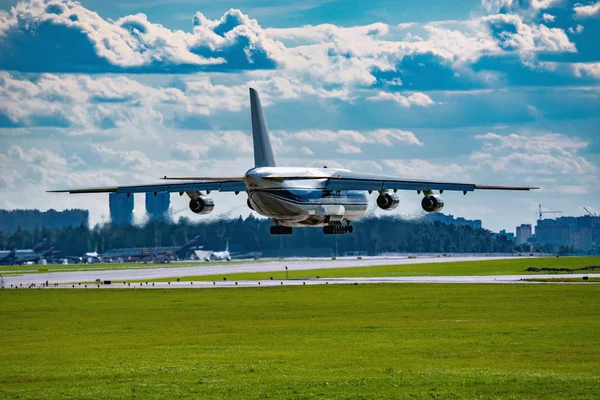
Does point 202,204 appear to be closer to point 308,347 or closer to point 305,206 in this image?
point 305,206

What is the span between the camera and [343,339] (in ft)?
143

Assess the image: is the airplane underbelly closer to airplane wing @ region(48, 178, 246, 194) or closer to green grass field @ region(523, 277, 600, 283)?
airplane wing @ region(48, 178, 246, 194)

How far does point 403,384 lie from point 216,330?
2024 cm

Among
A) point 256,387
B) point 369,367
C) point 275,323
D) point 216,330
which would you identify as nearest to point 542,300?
point 275,323

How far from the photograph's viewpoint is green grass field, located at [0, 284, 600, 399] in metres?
30.3

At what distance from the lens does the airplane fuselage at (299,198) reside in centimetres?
8302

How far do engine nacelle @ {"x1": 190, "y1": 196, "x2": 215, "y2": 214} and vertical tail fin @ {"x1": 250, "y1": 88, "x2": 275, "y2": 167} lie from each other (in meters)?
5.21

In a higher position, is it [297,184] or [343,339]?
[297,184]

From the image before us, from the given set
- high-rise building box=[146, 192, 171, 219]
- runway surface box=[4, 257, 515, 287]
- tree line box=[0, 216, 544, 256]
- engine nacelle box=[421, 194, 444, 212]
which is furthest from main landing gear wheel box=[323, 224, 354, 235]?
high-rise building box=[146, 192, 171, 219]

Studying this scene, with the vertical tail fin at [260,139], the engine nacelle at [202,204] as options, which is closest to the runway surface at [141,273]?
the engine nacelle at [202,204]

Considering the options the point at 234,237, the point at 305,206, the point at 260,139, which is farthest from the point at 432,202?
the point at 234,237

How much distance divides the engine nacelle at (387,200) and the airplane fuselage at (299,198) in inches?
143

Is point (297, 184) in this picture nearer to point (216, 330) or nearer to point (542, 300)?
point (542, 300)

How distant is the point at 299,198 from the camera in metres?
87.0
